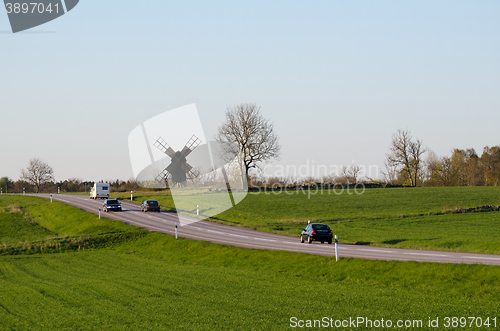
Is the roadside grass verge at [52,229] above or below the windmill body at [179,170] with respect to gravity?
below

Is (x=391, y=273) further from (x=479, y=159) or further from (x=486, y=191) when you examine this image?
(x=479, y=159)

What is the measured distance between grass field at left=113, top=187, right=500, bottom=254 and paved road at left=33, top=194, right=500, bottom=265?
2822 mm

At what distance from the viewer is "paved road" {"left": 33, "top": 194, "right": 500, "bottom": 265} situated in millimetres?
22070

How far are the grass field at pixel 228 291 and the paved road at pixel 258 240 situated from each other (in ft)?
10.1

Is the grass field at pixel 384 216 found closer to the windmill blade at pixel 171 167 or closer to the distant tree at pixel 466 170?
the windmill blade at pixel 171 167

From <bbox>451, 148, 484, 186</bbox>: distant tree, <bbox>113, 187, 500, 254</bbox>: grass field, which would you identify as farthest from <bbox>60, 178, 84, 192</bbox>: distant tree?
<bbox>451, 148, 484, 186</bbox>: distant tree

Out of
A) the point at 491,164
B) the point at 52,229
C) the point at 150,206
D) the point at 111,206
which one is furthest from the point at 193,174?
the point at 491,164

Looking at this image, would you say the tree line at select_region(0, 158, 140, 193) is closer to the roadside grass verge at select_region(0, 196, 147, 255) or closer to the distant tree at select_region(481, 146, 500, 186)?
the roadside grass verge at select_region(0, 196, 147, 255)

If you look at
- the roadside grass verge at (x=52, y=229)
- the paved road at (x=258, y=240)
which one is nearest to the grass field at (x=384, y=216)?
the paved road at (x=258, y=240)

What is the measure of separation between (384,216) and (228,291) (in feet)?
122

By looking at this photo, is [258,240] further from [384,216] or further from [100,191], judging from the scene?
[100,191]

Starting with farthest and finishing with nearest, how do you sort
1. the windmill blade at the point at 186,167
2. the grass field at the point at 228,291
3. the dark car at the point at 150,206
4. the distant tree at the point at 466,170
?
the distant tree at the point at 466,170
the windmill blade at the point at 186,167
the dark car at the point at 150,206
the grass field at the point at 228,291

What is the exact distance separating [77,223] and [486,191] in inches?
2354

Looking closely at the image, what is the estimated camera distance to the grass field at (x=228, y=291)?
1204 centimetres
